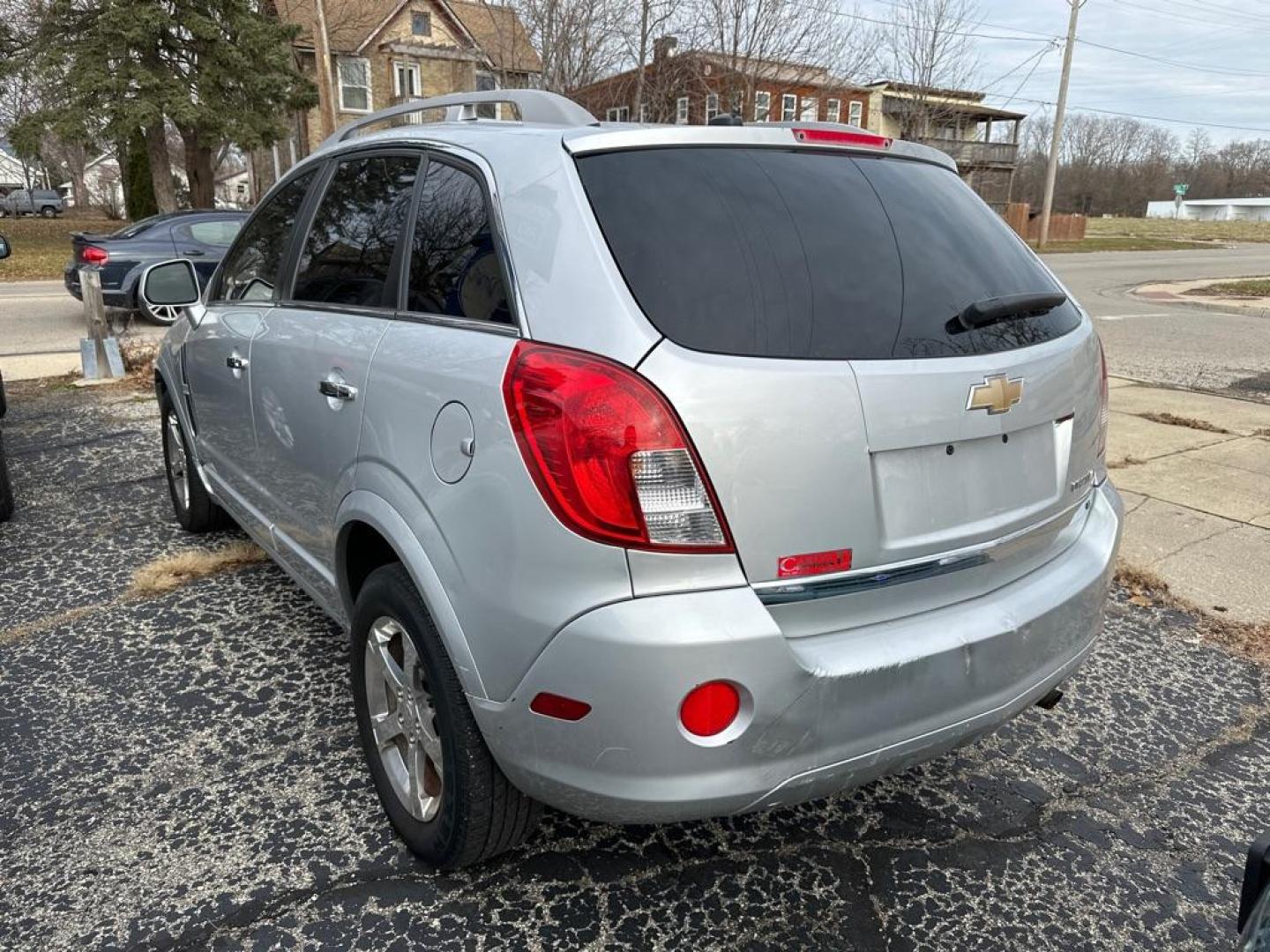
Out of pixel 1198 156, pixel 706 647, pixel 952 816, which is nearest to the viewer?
pixel 706 647

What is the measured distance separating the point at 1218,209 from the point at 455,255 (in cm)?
11435

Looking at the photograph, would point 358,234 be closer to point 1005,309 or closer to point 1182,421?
point 1005,309

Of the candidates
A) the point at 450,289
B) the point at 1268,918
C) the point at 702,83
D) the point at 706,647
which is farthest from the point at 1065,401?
the point at 702,83

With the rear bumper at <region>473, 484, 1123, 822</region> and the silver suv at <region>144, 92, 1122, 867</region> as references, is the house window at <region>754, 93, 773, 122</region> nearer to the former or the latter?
the silver suv at <region>144, 92, 1122, 867</region>

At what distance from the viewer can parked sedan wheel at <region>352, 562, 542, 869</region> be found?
6.67 feet

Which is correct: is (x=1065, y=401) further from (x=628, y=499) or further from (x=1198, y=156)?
(x=1198, y=156)

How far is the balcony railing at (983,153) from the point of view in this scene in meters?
40.0

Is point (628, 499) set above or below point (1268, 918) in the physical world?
above

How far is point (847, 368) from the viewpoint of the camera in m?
1.83

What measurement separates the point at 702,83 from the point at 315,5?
809 cm

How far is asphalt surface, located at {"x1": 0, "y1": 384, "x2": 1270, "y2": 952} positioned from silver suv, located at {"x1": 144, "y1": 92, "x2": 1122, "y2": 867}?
0.27m

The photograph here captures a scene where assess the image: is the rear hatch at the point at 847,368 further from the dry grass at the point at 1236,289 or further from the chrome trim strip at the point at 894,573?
the dry grass at the point at 1236,289

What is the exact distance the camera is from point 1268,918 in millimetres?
1143

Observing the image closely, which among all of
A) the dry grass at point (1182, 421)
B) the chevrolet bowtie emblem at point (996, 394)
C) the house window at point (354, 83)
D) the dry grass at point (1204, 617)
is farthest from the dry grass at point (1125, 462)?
the house window at point (354, 83)
